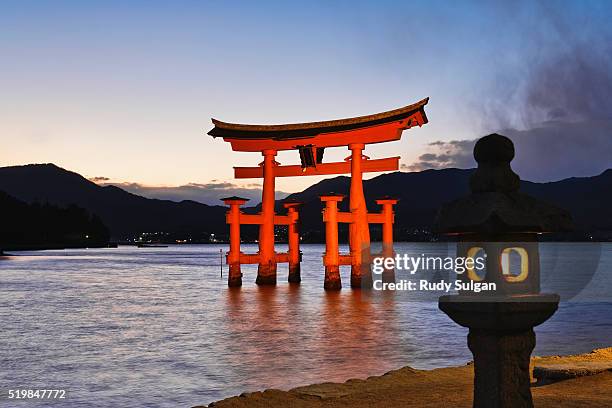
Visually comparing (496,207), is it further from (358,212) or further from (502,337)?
(358,212)

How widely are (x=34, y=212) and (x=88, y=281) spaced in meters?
65.7

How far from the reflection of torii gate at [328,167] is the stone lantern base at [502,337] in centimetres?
2211

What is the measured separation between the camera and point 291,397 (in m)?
9.20

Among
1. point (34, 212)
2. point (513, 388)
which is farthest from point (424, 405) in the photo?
point (34, 212)

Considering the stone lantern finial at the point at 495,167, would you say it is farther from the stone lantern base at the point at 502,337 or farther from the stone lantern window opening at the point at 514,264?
the stone lantern base at the point at 502,337

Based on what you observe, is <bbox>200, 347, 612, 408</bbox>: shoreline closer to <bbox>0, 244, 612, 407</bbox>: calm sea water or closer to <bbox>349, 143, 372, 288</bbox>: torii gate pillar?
<bbox>0, 244, 612, 407</bbox>: calm sea water

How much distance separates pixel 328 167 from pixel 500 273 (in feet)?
86.8

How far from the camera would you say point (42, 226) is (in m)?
114

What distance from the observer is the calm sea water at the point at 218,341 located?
516 inches

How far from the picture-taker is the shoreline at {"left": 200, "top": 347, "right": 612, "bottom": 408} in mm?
7809

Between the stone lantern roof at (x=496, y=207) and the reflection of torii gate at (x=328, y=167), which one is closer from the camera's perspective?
the stone lantern roof at (x=496, y=207)

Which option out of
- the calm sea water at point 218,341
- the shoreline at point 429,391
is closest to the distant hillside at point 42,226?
the calm sea water at point 218,341

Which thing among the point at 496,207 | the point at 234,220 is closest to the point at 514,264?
the point at 496,207

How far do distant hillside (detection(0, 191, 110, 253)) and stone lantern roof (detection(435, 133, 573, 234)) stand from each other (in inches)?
4044
